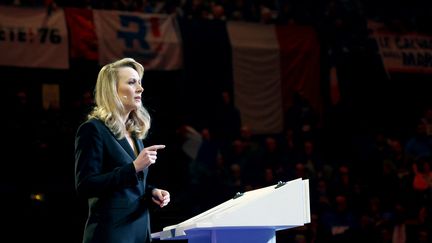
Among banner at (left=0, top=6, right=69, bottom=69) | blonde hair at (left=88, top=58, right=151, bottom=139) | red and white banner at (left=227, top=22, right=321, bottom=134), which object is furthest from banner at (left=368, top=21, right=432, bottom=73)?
blonde hair at (left=88, top=58, right=151, bottom=139)

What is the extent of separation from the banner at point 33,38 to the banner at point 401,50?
17.5 ft

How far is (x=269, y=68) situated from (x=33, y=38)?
402cm

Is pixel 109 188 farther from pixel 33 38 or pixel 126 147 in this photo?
pixel 33 38

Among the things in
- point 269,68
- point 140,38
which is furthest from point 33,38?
point 269,68

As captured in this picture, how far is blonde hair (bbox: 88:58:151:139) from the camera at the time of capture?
3309mm

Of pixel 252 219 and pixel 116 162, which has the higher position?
pixel 116 162

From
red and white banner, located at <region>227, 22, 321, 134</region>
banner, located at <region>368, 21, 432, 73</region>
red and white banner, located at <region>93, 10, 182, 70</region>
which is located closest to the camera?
red and white banner, located at <region>93, 10, 182, 70</region>

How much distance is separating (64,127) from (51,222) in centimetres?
165

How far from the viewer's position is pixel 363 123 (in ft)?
41.7

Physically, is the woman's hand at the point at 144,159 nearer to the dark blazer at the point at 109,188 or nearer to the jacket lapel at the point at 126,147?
the dark blazer at the point at 109,188

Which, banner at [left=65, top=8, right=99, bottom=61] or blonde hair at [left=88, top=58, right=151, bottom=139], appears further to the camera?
banner at [left=65, top=8, right=99, bottom=61]

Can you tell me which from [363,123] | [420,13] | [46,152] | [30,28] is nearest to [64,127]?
[46,152]

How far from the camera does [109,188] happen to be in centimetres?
312

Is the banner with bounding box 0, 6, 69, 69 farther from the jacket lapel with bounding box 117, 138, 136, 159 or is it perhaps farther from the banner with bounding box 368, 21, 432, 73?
the jacket lapel with bounding box 117, 138, 136, 159
